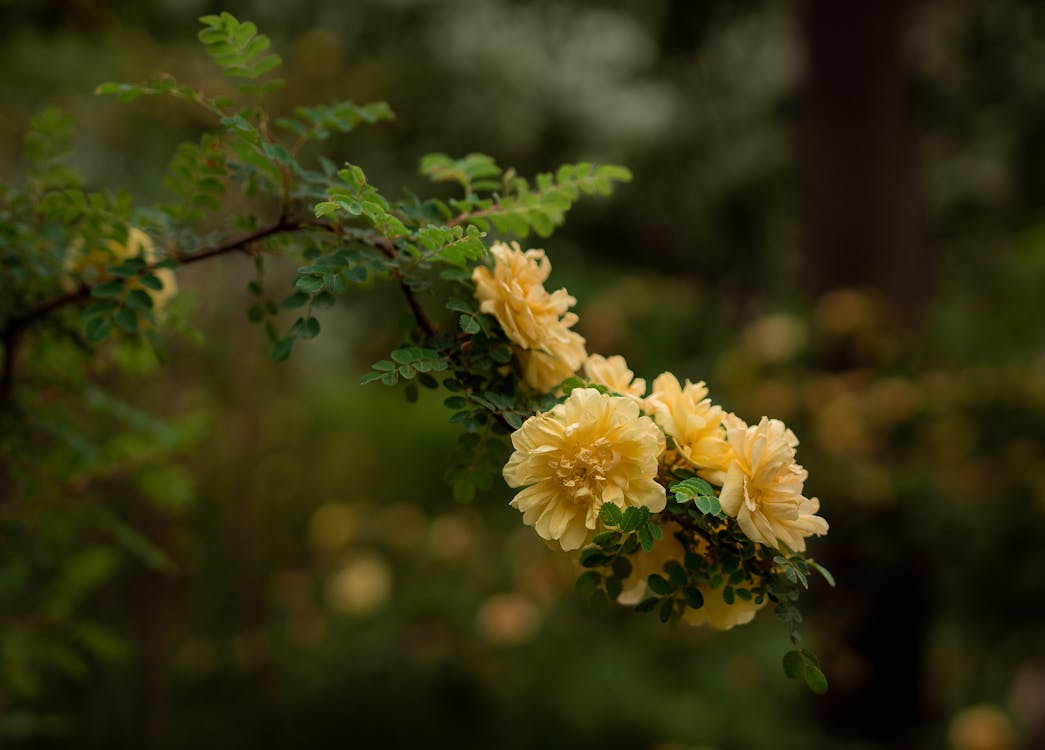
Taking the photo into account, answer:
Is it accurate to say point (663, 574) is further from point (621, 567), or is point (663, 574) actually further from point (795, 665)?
point (795, 665)

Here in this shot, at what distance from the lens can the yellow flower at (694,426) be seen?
840 millimetres

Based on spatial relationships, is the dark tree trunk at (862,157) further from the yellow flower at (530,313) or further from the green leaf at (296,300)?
the green leaf at (296,300)

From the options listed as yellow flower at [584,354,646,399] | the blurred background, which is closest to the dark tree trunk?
the blurred background

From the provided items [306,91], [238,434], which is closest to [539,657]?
[238,434]

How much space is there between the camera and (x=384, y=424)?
6707 mm

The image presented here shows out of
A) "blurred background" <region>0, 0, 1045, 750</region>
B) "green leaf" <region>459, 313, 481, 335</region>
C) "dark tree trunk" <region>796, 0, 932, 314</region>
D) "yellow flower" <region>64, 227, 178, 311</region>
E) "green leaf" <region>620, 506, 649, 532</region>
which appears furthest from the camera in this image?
"dark tree trunk" <region>796, 0, 932, 314</region>

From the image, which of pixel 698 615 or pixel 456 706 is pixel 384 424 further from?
pixel 698 615

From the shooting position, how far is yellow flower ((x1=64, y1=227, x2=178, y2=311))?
1.12 meters

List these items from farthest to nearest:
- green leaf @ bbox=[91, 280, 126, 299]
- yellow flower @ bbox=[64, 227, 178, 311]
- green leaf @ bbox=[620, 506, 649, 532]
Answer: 1. yellow flower @ bbox=[64, 227, 178, 311]
2. green leaf @ bbox=[91, 280, 126, 299]
3. green leaf @ bbox=[620, 506, 649, 532]

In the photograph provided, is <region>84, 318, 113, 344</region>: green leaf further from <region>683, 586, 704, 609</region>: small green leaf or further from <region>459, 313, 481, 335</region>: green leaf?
<region>683, 586, 704, 609</region>: small green leaf

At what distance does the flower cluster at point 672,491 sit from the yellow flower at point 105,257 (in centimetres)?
51

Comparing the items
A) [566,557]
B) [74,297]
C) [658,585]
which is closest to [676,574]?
[658,585]

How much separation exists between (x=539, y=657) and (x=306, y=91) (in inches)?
97.9

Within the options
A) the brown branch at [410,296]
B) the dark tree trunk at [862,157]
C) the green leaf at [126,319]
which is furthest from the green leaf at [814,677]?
the dark tree trunk at [862,157]
